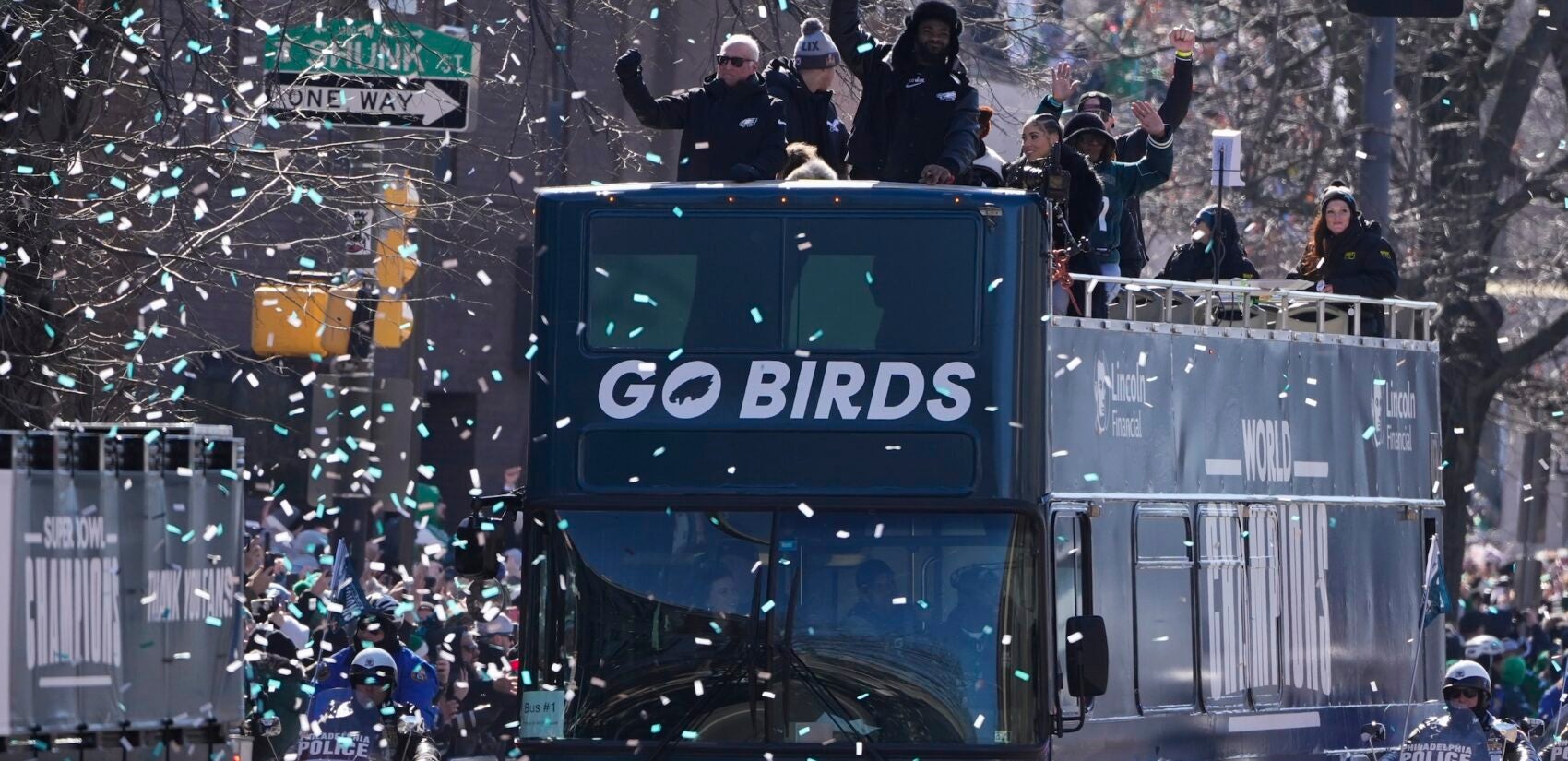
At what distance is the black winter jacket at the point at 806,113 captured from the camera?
12812mm

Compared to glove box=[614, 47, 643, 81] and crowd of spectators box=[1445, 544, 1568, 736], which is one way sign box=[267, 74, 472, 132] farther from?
→ crowd of spectators box=[1445, 544, 1568, 736]

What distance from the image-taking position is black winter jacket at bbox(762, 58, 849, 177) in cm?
1281

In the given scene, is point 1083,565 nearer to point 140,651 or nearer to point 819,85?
point 819,85

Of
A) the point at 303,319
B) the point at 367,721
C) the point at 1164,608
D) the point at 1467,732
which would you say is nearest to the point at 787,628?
the point at 1164,608

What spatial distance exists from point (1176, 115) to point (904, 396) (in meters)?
4.26

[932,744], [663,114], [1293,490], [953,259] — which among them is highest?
[663,114]

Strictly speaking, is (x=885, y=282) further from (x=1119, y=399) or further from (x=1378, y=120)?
(x=1378, y=120)

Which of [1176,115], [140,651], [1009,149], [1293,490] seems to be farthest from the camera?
[1009,149]

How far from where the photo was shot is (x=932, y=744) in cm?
→ 1063

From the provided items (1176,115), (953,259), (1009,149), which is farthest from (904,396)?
(1009,149)

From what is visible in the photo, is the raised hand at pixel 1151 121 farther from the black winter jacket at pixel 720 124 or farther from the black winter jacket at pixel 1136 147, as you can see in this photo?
the black winter jacket at pixel 720 124

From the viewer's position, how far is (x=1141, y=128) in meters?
14.4

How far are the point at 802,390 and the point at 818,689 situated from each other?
1.16m

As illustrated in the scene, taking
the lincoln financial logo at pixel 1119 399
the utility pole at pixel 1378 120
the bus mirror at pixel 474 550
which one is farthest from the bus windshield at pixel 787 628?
the utility pole at pixel 1378 120
